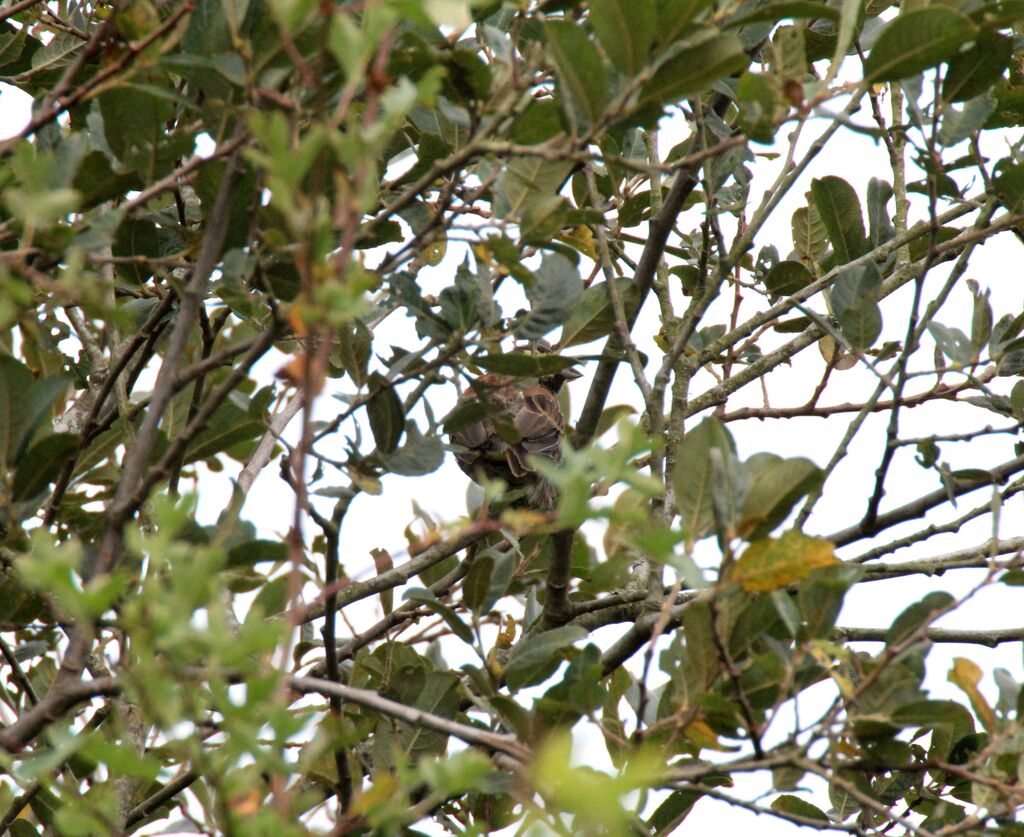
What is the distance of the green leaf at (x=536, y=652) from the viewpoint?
2.08 metres

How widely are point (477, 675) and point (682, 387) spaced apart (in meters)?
1.25

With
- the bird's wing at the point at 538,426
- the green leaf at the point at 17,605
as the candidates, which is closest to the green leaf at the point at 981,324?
the green leaf at the point at 17,605

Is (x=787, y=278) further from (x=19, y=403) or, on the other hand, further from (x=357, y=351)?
(x=19, y=403)

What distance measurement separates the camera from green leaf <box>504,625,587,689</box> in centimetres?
208

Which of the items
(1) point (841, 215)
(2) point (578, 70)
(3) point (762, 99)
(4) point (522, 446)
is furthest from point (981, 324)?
(4) point (522, 446)

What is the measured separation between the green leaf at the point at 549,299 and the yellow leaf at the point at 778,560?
26.5 inches

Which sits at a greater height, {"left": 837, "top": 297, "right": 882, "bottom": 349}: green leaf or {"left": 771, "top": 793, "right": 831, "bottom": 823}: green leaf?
{"left": 837, "top": 297, "right": 882, "bottom": 349}: green leaf

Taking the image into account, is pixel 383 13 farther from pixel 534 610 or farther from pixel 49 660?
pixel 49 660

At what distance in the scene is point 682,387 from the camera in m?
3.12

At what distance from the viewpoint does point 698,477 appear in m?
1.66

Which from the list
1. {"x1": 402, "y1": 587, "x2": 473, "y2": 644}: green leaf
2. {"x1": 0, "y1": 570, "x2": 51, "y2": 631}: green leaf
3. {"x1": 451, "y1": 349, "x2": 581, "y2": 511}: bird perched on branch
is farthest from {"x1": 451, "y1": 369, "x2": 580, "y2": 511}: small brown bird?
{"x1": 402, "y1": 587, "x2": 473, "y2": 644}: green leaf

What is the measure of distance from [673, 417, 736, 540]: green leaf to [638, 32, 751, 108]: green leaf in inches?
17.3

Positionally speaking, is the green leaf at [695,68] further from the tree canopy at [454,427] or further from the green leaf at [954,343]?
the green leaf at [954,343]

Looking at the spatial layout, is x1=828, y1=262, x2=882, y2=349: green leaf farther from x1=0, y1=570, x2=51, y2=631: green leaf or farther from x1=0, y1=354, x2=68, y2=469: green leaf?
x1=0, y1=570, x2=51, y2=631: green leaf
